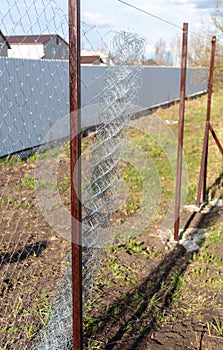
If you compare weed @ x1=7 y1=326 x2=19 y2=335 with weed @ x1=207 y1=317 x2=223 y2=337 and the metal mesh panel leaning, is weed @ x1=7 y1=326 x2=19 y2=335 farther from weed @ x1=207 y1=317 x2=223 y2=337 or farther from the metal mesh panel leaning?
weed @ x1=207 y1=317 x2=223 y2=337

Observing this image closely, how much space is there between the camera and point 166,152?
745 centimetres

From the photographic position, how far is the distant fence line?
4633mm

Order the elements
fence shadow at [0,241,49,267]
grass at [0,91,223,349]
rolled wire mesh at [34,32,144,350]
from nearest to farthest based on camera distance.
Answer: rolled wire mesh at [34,32,144,350] < grass at [0,91,223,349] < fence shadow at [0,241,49,267]

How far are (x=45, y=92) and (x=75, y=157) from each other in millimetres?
5832

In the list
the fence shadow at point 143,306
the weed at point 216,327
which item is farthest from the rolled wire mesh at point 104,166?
the weed at point 216,327

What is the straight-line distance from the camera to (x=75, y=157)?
1.55 m

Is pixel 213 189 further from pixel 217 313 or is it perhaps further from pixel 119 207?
pixel 217 313

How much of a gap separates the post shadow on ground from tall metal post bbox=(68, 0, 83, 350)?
64 centimetres

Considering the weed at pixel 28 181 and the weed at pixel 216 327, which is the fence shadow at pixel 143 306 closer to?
the weed at pixel 216 327

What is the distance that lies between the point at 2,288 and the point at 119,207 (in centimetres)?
200

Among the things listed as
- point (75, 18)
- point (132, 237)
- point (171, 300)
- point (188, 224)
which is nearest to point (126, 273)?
point (171, 300)

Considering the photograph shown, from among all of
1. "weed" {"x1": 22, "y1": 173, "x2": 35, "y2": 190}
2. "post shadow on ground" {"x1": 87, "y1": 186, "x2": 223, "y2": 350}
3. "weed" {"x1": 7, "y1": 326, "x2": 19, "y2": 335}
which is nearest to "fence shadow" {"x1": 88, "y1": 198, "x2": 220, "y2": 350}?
"post shadow on ground" {"x1": 87, "y1": 186, "x2": 223, "y2": 350}

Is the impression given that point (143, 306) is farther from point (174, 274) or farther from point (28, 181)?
point (28, 181)

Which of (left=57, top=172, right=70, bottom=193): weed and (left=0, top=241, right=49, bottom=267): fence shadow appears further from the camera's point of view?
(left=57, top=172, right=70, bottom=193): weed
